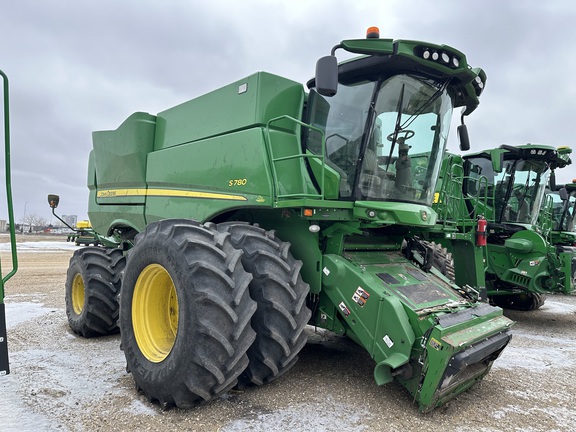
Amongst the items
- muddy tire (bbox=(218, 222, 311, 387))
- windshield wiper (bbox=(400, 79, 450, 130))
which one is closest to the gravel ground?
muddy tire (bbox=(218, 222, 311, 387))

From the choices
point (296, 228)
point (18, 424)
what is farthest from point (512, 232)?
point (18, 424)

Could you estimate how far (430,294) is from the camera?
3658mm

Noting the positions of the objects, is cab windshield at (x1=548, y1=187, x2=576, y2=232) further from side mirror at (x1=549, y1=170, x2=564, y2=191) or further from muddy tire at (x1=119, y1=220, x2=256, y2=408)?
muddy tire at (x1=119, y1=220, x2=256, y2=408)

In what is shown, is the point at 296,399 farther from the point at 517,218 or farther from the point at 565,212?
the point at 565,212

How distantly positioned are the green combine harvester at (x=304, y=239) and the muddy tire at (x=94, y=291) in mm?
46

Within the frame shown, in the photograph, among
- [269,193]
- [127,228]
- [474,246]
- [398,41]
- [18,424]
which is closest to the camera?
[18,424]

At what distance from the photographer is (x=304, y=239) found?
3727mm

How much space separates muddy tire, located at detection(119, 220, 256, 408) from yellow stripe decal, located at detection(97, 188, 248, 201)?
65 centimetres

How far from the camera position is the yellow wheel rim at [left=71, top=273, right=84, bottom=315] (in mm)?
5543

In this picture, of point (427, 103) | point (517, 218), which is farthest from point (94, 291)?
point (517, 218)

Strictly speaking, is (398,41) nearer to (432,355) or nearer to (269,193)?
(269,193)

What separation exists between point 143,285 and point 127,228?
2549mm

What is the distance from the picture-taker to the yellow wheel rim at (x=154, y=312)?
3.43 meters

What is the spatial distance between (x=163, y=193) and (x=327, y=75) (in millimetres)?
2478
